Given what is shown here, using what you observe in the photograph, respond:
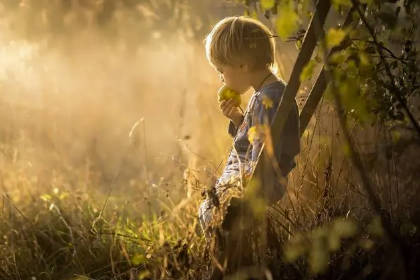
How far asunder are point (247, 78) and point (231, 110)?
182mm

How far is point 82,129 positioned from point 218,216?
15.3 ft

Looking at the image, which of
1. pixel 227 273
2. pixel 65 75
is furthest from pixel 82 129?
pixel 227 273

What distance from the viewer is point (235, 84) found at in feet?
8.89

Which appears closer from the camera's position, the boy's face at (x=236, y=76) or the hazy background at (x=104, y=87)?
the boy's face at (x=236, y=76)

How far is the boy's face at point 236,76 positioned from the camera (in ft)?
8.74

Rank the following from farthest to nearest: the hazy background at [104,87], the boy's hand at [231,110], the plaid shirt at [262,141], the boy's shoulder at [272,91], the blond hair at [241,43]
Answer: the hazy background at [104,87]
the boy's hand at [231,110]
the blond hair at [241,43]
the boy's shoulder at [272,91]
the plaid shirt at [262,141]

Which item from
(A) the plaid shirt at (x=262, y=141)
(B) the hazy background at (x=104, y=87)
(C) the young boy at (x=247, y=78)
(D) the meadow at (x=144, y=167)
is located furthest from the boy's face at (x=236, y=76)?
(B) the hazy background at (x=104, y=87)

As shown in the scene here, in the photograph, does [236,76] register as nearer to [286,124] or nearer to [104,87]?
[286,124]

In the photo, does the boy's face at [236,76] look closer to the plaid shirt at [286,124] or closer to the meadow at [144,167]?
the plaid shirt at [286,124]

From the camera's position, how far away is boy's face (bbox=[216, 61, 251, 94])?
2664 millimetres

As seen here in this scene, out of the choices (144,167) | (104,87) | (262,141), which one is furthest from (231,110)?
(104,87)

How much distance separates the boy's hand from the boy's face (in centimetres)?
8

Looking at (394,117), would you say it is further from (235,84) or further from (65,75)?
(65,75)

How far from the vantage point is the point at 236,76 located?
2686mm
